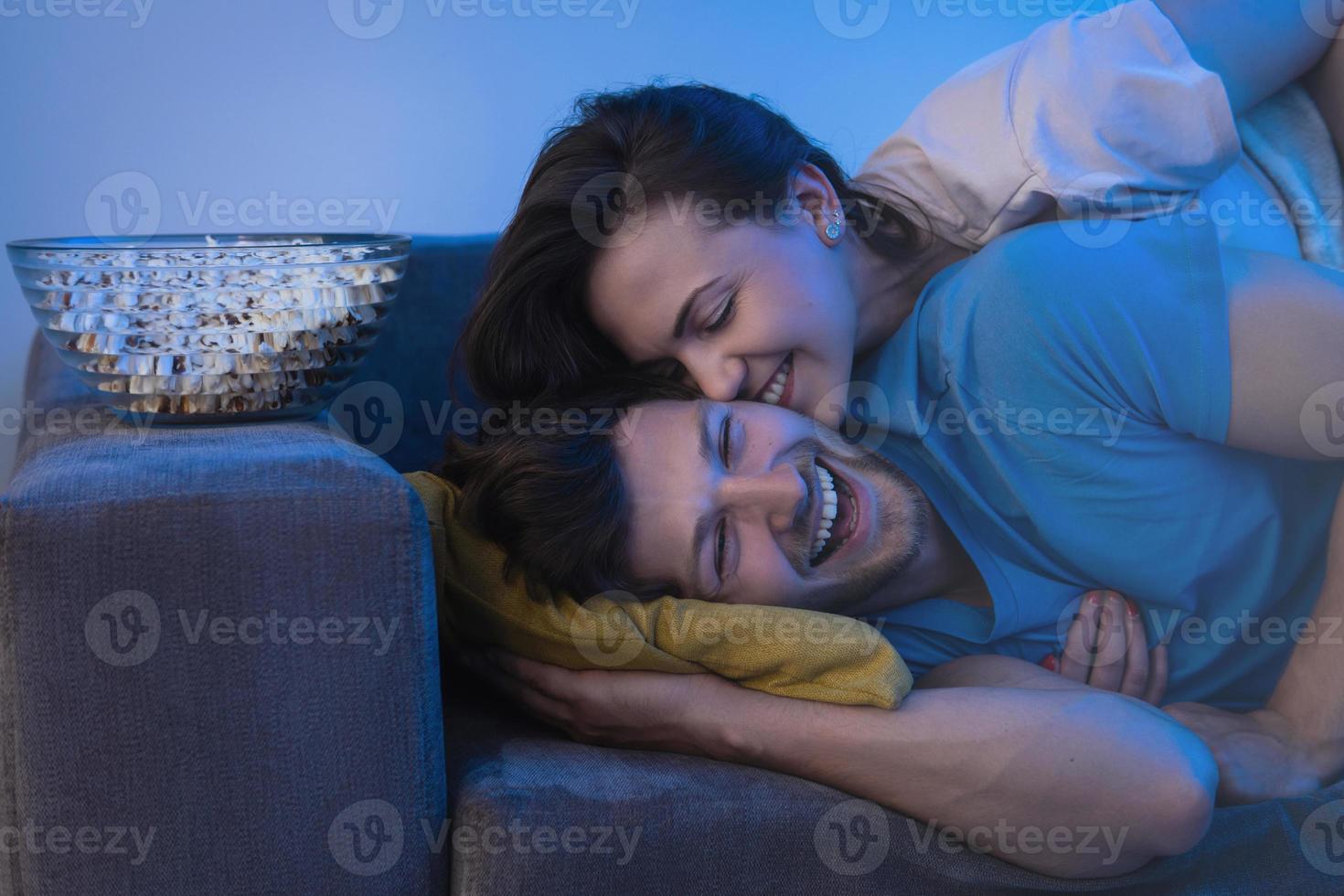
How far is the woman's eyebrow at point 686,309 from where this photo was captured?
1.31 meters

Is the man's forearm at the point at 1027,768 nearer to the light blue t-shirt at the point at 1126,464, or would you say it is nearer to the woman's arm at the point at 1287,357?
the light blue t-shirt at the point at 1126,464

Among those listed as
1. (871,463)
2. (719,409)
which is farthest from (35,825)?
(871,463)

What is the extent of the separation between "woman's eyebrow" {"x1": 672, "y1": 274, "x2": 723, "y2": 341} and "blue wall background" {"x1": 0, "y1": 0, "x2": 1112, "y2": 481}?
788mm

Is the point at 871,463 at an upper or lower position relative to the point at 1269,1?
lower

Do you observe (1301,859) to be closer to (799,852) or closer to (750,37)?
(799,852)

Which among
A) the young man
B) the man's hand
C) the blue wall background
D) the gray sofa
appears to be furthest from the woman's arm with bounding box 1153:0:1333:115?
the blue wall background

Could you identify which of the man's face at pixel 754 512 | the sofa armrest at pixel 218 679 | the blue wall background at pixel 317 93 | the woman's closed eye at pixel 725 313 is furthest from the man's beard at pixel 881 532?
the blue wall background at pixel 317 93

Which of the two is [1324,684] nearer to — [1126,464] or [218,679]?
[1126,464]

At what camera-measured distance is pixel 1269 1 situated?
4.22ft

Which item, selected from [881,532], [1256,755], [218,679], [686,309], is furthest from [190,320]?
[1256,755]

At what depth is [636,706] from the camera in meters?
1.11

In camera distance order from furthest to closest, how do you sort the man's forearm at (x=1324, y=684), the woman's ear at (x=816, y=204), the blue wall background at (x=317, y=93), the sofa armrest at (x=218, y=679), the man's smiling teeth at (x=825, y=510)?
the blue wall background at (x=317, y=93) < the woman's ear at (x=816, y=204) < the man's smiling teeth at (x=825, y=510) < the man's forearm at (x=1324, y=684) < the sofa armrest at (x=218, y=679)

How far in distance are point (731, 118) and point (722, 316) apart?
0.26 metres

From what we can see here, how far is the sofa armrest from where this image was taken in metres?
0.89
